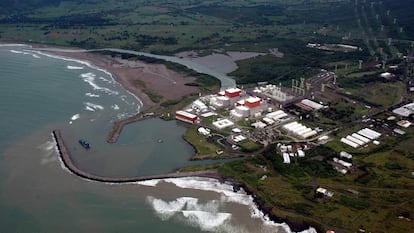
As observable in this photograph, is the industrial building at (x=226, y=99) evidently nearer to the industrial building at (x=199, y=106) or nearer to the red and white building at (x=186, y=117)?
the industrial building at (x=199, y=106)

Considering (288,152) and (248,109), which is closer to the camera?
(288,152)

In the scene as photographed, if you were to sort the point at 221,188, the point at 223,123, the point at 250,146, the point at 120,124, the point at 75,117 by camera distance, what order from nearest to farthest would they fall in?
1. the point at 221,188
2. the point at 250,146
3. the point at 223,123
4. the point at 120,124
5. the point at 75,117

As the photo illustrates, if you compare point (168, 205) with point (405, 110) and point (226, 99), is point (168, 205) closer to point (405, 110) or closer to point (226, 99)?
point (226, 99)

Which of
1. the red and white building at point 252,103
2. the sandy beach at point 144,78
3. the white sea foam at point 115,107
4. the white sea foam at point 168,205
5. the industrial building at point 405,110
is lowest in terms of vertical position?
the white sea foam at point 168,205

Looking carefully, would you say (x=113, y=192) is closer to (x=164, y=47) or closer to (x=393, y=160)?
(x=393, y=160)

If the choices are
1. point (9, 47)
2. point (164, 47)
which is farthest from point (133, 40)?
point (9, 47)

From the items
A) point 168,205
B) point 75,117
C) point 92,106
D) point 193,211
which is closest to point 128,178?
point 168,205

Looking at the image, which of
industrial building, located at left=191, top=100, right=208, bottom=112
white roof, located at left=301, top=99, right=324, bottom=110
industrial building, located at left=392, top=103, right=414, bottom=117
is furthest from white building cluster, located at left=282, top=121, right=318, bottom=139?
industrial building, located at left=392, top=103, right=414, bottom=117

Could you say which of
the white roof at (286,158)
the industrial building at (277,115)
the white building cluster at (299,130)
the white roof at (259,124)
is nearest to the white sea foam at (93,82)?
the white roof at (259,124)
